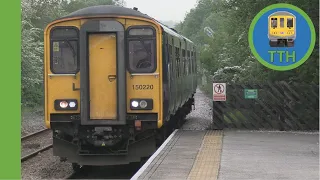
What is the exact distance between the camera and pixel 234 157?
35.2ft

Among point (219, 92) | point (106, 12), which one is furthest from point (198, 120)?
point (106, 12)

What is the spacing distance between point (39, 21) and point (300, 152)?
2906 cm

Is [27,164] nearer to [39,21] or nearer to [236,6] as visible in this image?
[236,6]

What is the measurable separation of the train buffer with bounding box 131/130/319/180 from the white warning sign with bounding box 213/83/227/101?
3.62ft

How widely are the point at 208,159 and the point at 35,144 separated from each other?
26.6 feet

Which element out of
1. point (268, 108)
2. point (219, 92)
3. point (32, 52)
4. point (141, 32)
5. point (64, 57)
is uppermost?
point (32, 52)

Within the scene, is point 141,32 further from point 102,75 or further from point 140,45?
point 102,75

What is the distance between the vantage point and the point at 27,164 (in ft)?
44.0

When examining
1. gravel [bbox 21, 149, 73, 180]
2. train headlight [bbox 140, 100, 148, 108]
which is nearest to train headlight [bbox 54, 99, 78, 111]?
→ train headlight [bbox 140, 100, 148, 108]

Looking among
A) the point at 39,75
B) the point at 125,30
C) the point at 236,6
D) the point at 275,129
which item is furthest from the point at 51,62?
the point at 39,75

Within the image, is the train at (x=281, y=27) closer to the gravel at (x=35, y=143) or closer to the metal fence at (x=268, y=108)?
the metal fence at (x=268, y=108)

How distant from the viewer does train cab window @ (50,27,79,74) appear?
11211 mm

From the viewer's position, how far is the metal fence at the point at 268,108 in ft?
51.7

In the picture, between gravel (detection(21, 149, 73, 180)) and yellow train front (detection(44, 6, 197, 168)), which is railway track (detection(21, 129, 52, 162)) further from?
yellow train front (detection(44, 6, 197, 168))
